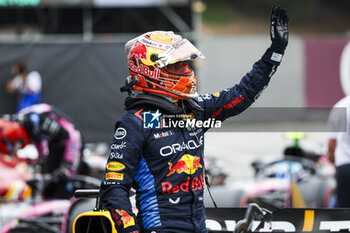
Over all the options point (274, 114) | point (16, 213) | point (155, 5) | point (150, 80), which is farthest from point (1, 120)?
point (274, 114)

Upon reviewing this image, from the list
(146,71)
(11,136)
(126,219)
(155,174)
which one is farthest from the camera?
(11,136)

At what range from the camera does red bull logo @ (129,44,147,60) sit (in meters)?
3.65

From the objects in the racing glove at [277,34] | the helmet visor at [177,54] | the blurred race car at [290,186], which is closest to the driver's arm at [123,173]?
the helmet visor at [177,54]

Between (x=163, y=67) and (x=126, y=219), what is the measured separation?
82 cm

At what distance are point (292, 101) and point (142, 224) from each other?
16.5m

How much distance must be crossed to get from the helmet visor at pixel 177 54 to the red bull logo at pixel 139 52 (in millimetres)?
87

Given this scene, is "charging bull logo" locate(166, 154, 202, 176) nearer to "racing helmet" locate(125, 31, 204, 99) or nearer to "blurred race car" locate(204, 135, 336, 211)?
"racing helmet" locate(125, 31, 204, 99)

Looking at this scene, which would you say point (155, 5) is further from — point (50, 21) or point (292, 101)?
point (292, 101)

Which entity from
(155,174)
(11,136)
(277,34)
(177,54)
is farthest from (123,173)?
(11,136)

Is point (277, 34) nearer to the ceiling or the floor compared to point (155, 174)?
nearer to the ceiling

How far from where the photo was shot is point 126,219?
333cm

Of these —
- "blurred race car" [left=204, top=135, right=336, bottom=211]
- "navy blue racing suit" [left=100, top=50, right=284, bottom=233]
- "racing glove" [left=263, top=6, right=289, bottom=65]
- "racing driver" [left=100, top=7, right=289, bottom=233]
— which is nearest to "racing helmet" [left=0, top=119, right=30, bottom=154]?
"blurred race car" [left=204, top=135, right=336, bottom=211]

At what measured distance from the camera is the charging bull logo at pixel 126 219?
3320 millimetres

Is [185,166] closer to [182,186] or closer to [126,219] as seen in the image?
[182,186]
